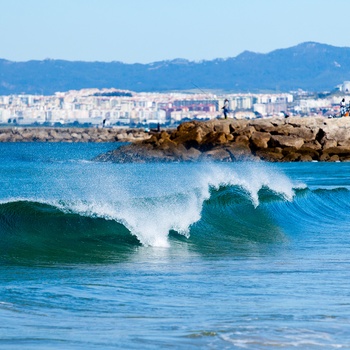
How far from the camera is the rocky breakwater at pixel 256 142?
180 ft

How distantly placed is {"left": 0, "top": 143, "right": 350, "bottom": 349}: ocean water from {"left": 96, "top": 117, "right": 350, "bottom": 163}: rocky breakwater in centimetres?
3518

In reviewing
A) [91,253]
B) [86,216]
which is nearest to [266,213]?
[86,216]

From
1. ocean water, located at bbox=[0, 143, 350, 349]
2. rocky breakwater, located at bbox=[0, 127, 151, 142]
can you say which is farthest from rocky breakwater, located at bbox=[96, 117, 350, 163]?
rocky breakwater, located at bbox=[0, 127, 151, 142]

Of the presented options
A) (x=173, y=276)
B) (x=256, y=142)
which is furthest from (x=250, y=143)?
(x=173, y=276)

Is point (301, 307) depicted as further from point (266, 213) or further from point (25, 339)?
point (266, 213)

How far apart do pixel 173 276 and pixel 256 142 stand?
46512mm

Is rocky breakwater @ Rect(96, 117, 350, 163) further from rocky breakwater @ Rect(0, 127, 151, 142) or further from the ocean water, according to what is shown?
rocky breakwater @ Rect(0, 127, 151, 142)

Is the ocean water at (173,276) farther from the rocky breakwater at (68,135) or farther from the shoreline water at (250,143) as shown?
the rocky breakwater at (68,135)

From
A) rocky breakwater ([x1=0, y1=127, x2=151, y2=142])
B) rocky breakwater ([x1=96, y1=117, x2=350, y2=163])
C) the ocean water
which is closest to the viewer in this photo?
the ocean water

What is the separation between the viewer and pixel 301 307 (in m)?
8.18

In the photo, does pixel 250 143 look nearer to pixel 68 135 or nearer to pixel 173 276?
pixel 173 276

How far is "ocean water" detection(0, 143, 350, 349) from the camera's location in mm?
7160

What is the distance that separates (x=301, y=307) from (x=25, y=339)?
8.04 feet

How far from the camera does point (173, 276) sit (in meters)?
10.0
